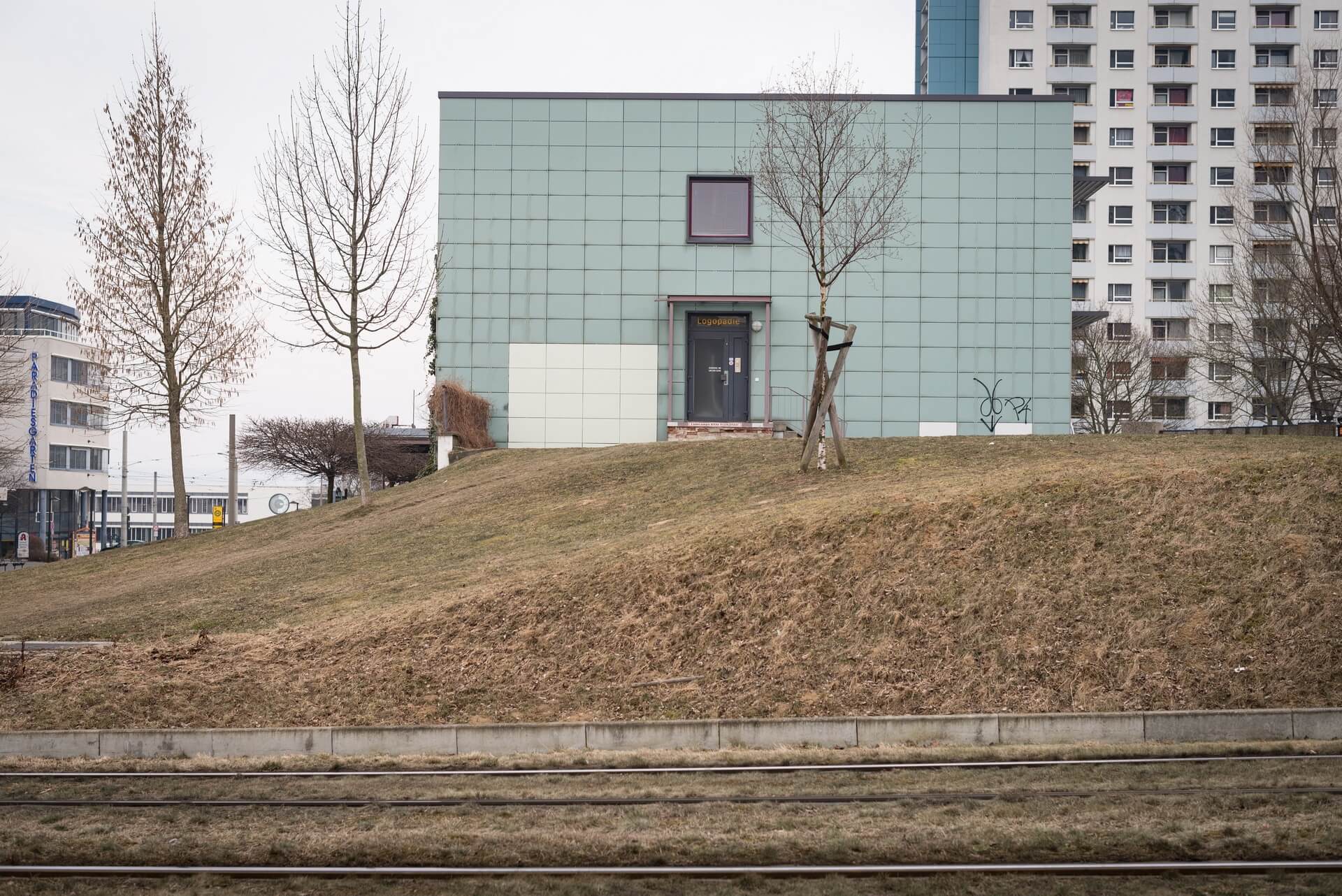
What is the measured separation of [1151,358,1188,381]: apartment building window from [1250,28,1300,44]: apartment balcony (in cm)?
3012

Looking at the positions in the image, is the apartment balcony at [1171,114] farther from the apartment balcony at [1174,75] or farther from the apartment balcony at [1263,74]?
the apartment balcony at [1263,74]

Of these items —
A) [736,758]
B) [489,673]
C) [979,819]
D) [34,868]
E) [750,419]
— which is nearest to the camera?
[34,868]

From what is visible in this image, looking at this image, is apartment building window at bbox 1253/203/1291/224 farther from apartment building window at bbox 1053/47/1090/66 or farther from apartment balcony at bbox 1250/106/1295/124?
apartment building window at bbox 1053/47/1090/66

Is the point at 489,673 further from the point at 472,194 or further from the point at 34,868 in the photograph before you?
the point at 472,194

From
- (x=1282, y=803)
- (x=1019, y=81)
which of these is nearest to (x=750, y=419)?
(x=1282, y=803)

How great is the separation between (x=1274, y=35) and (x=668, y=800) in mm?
92879

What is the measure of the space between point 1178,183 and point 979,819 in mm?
87996

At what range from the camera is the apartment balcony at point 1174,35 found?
86500 mm

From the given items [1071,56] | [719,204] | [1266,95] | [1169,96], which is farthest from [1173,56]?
[719,204]

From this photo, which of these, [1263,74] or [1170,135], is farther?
[1170,135]

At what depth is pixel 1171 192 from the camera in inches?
3415

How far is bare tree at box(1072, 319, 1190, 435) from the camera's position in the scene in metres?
55.9

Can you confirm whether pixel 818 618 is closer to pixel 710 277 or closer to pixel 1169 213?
pixel 710 277

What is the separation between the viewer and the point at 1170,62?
8719 cm
